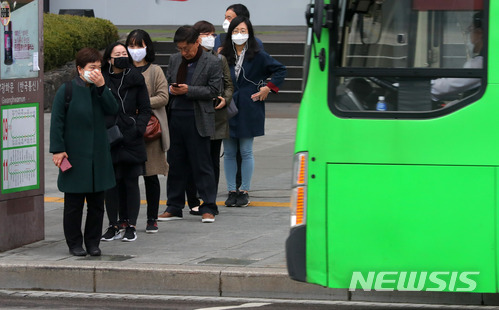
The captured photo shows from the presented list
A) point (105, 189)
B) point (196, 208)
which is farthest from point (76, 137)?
point (196, 208)

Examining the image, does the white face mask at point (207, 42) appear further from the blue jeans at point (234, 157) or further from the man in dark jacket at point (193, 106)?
the blue jeans at point (234, 157)

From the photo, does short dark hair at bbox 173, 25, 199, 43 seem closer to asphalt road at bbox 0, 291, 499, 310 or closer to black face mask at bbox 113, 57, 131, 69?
black face mask at bbox 113, 57, 131, 69

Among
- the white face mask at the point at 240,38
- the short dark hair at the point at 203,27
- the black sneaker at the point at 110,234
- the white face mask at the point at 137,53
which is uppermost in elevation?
the short dark hair at the point at 203,27

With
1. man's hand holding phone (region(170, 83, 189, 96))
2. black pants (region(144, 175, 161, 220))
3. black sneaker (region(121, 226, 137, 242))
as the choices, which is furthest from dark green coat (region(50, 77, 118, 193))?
man's hand holding phone (region(170, 83, 189, 96))

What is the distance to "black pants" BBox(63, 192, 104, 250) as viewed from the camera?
28.0 feet

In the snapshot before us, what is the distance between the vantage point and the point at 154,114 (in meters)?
9.41

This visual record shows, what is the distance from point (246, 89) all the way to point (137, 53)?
1767 mm

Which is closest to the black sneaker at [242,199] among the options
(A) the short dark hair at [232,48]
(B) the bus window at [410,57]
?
(A) the short dark hair at [232,48]

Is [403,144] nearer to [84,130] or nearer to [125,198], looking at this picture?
[84,130]

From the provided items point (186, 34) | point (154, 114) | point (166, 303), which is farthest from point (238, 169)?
point (166, 303)

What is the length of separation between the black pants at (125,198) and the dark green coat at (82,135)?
709mm

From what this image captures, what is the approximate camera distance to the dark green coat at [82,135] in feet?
27.1

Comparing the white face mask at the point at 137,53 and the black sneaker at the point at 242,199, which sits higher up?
the white face mask at the point at 137,53

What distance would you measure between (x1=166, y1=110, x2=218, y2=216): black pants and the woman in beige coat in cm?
25
